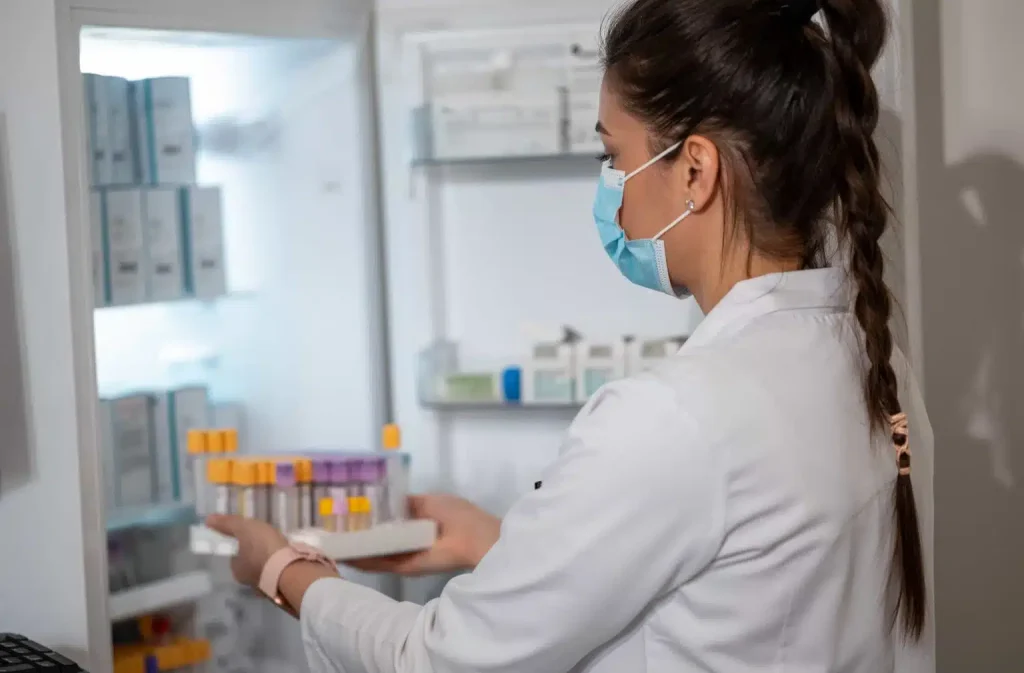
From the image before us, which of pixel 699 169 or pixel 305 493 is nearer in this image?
pixel 699 169

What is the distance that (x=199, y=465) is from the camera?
180cm

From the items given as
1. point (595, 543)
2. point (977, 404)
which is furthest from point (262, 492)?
point (977, 404)

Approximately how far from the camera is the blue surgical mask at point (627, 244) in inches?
45.3

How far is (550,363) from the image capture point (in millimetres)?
1913

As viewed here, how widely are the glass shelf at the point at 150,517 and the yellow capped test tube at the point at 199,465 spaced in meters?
0.13

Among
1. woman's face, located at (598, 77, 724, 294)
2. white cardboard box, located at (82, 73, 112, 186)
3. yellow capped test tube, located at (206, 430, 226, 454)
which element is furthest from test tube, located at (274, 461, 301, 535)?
woman's face, located at (598, 77, 724, 294)

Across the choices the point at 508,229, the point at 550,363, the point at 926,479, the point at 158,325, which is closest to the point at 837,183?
the point at 926,479

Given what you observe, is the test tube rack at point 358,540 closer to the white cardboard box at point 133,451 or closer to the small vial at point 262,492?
the small vial at point 262,492

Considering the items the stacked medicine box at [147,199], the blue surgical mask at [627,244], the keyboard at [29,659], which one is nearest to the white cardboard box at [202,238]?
the stacked medicine box at [147,199]

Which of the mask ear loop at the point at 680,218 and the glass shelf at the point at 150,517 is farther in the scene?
→ the glass shelf at the point at 150,517

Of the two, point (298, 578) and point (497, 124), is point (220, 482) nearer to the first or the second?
point (298, 578)

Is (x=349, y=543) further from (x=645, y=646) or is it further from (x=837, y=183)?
(x=837, y=183)

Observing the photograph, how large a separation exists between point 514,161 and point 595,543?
113 cm

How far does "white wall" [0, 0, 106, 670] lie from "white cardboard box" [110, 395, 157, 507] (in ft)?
1.10
